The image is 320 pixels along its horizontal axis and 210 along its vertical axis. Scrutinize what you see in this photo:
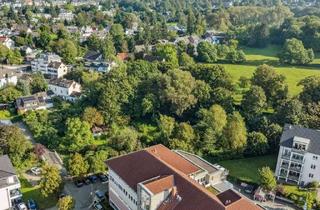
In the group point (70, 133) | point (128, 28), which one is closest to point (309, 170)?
point (70, 133)

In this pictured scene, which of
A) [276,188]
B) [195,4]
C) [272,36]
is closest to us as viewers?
[276,188]

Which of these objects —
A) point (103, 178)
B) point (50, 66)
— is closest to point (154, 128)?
point (103, 178)

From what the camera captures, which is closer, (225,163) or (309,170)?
(309,170)

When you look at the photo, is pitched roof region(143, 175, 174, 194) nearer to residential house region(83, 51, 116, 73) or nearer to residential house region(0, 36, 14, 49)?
residential house region(83, 51, 116, 73)

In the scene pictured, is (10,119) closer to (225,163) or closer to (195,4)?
(225,163)

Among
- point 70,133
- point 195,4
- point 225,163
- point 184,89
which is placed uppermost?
point 195,4

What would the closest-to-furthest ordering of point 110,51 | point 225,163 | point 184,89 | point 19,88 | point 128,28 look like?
point 225,163 < point 184,89 < point 19,88 < point 110,51 < point 128,28

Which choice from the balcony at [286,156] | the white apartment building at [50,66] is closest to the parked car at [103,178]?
the balcony at [286,156]

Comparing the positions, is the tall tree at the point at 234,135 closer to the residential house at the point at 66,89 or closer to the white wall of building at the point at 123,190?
the white wall of building at the point at 123,190
